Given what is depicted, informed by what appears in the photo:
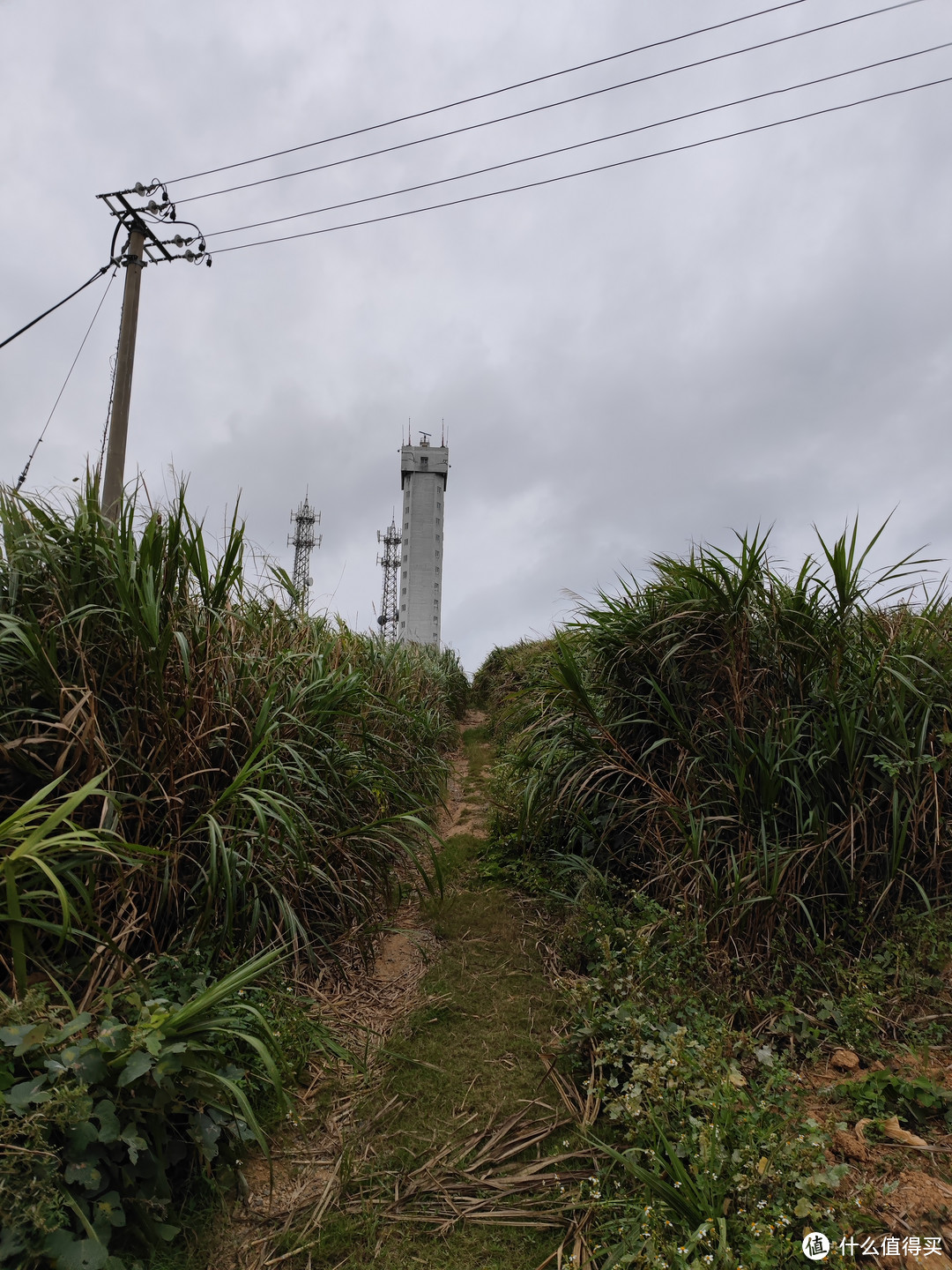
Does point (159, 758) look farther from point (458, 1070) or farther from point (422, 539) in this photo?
point (422, 539)

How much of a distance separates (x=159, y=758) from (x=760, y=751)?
2.42m

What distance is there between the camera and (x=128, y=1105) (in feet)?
4.42

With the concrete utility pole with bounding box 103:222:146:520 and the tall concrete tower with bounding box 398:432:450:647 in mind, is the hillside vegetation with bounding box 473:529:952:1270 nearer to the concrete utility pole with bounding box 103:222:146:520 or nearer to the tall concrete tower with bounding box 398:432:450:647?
the concrete utility pole with bounding box 103:222:146:520

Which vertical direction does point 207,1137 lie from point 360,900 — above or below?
below

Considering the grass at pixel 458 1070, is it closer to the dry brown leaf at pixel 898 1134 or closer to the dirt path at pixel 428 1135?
the dirt path at pixel 428 1135

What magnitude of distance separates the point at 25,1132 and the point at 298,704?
1.92m

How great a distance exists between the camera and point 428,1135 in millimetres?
1872

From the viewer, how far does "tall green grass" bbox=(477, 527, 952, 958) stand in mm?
2527

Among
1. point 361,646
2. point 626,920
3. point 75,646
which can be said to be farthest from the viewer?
point 361,646

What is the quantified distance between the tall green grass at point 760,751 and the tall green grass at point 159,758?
1146mm

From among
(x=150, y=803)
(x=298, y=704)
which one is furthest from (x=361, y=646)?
(x=150, y=803)

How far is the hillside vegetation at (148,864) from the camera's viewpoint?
1302 millimetres

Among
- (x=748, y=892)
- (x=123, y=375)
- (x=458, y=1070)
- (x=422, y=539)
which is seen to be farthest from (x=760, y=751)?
(x=422, y=539)

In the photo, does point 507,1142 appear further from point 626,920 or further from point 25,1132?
point 25,1132
